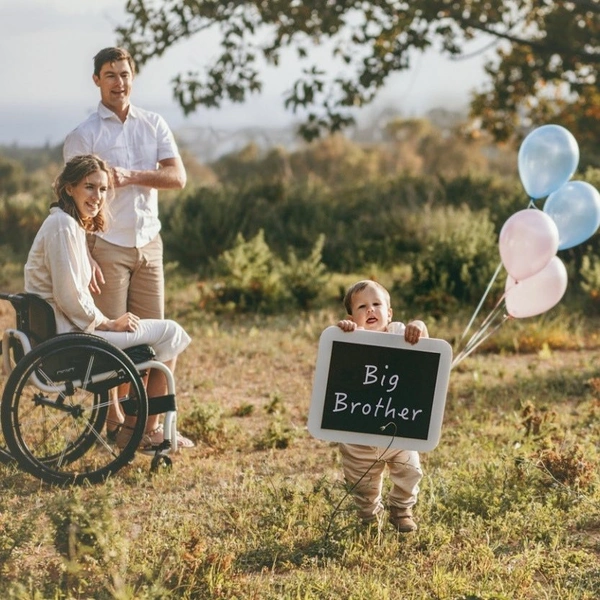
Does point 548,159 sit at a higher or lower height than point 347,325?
higher

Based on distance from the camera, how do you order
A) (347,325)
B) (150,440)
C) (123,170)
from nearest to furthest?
1. (347,325)
2. (123,170)
3. (150,440)

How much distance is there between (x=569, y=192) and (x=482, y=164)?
139 ft

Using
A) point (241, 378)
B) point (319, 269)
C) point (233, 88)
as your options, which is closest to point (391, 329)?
point (241, 378)

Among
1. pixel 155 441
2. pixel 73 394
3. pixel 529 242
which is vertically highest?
pixel 529 242

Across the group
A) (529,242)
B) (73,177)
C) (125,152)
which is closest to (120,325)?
(73,177)

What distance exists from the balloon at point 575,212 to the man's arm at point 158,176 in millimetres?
2032

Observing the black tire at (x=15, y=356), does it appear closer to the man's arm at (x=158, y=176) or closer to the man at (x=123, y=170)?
the man at (x=123, y=170)

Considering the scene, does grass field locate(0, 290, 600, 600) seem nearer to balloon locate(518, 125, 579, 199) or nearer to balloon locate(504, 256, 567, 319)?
balloon locate(504, 256, 567, 319)

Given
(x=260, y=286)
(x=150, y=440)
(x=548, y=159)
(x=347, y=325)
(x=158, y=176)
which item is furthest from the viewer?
(x=260, y=286)

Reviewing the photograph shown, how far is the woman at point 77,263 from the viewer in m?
4.27

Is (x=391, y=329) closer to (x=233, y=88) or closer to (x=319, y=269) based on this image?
(x=319, y=269)

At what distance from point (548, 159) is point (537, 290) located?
0.70m

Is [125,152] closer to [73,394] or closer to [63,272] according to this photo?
[63,272]

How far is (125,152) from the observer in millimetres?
4914
